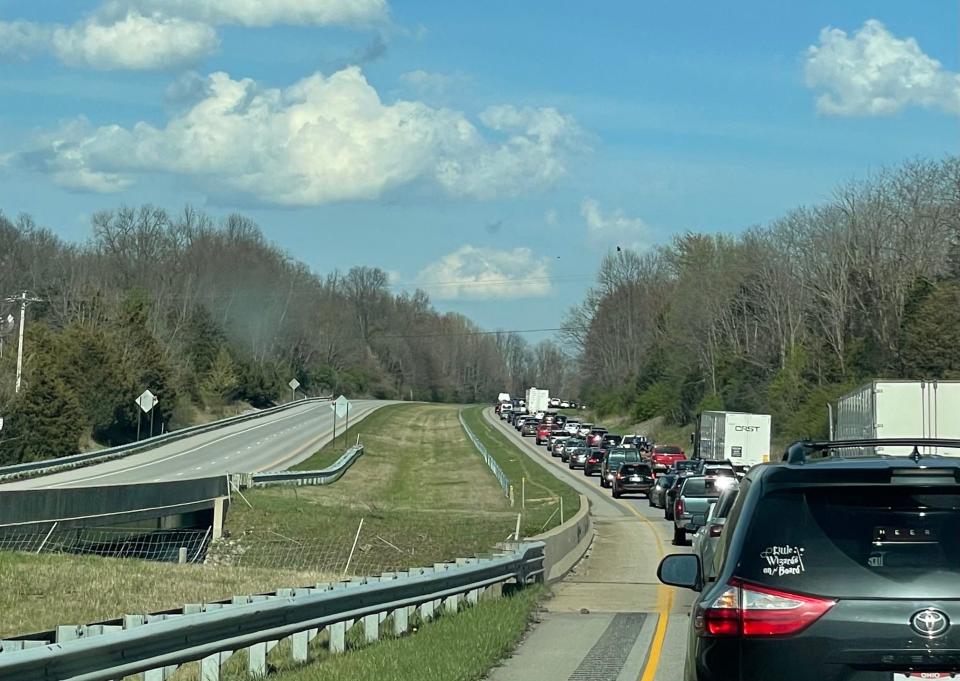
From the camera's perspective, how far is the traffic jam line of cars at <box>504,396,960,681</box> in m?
5.22

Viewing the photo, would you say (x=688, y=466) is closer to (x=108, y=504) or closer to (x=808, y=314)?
(x=108, y=504)

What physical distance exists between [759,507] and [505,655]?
783 cm

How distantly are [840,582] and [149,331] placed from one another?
328 ft

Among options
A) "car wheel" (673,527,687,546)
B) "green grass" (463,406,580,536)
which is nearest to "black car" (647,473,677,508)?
"green grass" (463,406,580,536)

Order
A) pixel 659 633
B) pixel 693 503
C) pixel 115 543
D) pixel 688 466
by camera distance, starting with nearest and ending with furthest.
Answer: pixel 659 633, pixel 693 503, pixel 115 543, pixel 688 466

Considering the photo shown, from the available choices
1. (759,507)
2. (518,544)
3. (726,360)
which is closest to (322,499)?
(518,544)

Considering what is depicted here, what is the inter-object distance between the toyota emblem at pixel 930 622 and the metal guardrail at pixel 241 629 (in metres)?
4.55

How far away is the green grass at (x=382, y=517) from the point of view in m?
31.9

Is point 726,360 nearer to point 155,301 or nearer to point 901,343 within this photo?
point 901,343

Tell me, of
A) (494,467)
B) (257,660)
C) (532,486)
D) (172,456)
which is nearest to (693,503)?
(257,660)

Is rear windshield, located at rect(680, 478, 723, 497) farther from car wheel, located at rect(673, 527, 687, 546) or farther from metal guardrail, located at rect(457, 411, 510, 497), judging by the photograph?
metal guardrail, located at rect(457, 411, 510, 497)

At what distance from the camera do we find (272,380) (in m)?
130

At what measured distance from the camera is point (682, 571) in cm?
707

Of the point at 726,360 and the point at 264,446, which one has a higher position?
the point at 726,360
